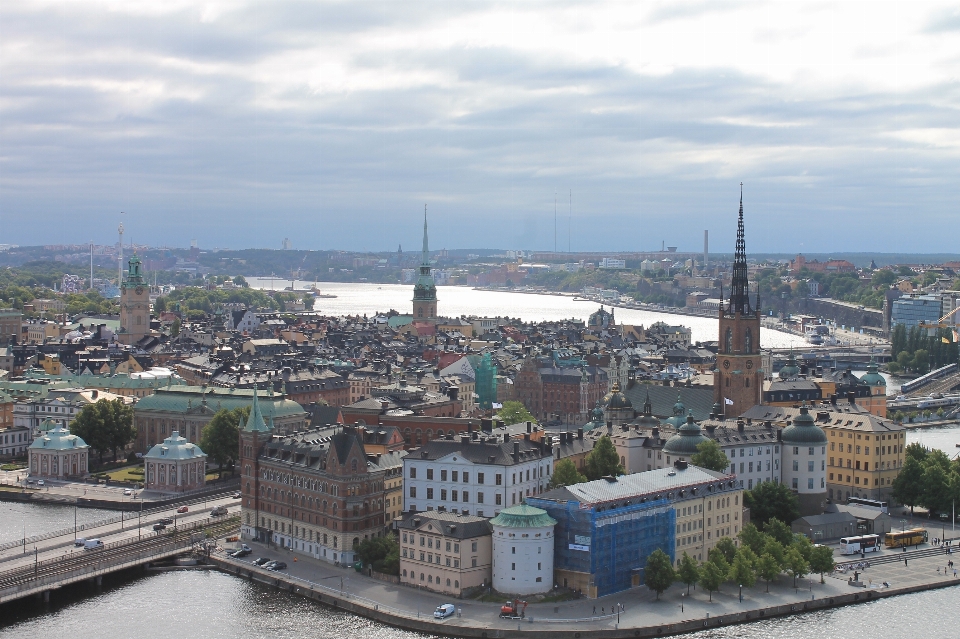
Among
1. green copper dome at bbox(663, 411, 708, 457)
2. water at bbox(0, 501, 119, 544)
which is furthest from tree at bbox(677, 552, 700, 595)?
water at bbox(0, 501, 119, 544)

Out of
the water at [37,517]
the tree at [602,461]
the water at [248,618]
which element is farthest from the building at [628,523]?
the water at [37,517]

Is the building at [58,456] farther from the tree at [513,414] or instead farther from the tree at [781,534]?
the tree at [781,534]

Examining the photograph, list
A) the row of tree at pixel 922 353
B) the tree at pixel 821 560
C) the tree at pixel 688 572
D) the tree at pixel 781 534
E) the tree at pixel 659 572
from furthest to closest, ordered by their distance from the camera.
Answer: the row of tree at pixel 922 353
the tree at pixel 781 534
the tree at pixel 821 560
the tree at pixel 688 572
the tree at pixel 659 572

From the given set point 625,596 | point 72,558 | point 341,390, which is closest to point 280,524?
point 72,558

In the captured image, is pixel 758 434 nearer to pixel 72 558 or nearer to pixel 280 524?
pixel 280 524

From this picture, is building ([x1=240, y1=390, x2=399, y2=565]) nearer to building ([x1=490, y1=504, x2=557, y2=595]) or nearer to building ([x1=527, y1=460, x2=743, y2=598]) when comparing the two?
building ([x1=490, y1=504, x2=557, y2=595])

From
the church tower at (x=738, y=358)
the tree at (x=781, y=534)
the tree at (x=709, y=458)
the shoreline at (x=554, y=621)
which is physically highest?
the church tower at (x=738, y=358)

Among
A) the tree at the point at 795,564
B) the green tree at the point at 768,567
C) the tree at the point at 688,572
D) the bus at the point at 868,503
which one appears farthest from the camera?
the bus at the point at 868,503
